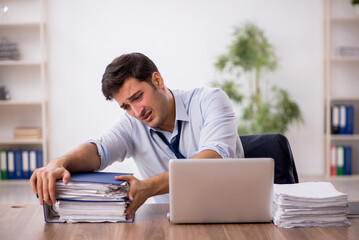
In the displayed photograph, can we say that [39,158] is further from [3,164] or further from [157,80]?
[157,80]

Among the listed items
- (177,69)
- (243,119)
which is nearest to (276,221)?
(243,119)

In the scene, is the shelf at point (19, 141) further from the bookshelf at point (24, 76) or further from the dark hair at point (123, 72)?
the dark hair at point (123, 72)

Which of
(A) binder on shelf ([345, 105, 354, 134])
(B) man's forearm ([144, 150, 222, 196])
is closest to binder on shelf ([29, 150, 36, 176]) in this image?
(A) binder on shelf ([345, 105, 354, 134])

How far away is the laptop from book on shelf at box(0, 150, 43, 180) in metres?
3.98

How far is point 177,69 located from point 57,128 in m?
1.55

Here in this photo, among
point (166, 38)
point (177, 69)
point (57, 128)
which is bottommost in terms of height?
point (57, 128)

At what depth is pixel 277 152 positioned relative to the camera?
2.04m

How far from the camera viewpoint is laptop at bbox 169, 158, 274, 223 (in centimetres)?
138

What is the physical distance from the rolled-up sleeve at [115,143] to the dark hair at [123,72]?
175 mm

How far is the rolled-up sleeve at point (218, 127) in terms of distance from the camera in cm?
176

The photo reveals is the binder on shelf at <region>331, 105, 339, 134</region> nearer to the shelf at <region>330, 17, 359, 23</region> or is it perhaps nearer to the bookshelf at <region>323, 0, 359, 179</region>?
the bookshelf at <region>323, 0, 359, 179</region>

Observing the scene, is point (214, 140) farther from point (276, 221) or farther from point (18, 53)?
point (18, 53)

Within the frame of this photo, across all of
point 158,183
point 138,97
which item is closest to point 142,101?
point 138,97

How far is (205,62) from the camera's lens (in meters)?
5.38
